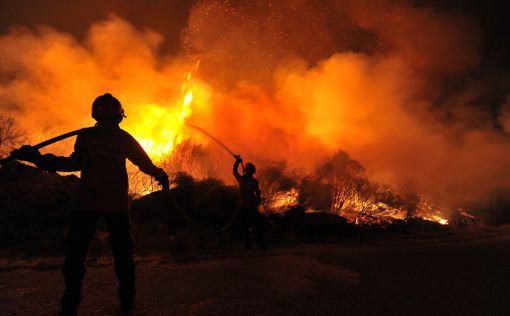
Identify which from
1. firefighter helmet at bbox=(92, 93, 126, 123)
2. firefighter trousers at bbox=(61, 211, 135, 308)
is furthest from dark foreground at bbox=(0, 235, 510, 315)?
firefighter helmet at bbox=(92, 93, 126, 123)

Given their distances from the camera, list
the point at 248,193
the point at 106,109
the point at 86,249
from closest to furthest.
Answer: the point at 86,249
the point at 106,109
the point at 248,193

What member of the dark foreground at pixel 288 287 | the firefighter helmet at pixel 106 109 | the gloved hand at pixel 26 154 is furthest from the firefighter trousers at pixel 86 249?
the firefighter helmet at pixel 106 109

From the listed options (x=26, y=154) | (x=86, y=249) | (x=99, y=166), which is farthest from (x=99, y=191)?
(x=26, y=154)

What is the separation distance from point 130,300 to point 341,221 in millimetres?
7284

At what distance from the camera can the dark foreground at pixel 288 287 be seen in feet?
9.66

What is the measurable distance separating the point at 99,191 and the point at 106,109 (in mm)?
772

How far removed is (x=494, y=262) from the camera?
5.18m

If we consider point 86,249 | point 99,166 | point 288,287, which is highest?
point 99,166

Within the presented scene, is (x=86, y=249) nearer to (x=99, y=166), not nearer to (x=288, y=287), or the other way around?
(x=99, y=166)

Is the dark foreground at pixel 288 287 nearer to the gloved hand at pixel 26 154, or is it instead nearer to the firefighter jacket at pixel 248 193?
the gloved hand at pixel 26 154

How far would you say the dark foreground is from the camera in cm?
295

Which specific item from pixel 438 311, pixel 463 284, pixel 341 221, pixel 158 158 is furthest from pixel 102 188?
pixel 158 158

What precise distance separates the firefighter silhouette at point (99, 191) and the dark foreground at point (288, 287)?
358mm

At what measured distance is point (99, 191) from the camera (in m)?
2.81
